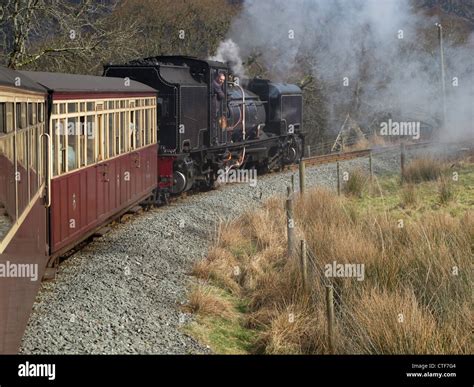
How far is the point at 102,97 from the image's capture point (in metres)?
9.99

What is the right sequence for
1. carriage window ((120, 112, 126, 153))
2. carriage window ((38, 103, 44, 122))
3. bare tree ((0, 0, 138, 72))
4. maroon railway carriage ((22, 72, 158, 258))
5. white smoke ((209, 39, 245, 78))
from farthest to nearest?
white smoke ((209, 39, 245, 78)) < bare tree ((0, 0, 138, 72)) < carriage window ((120, 112, 126, 153)) < maroon railway carriage ((22, 72, 158, 258)) < carriage window ((38, 103, 44, 122))

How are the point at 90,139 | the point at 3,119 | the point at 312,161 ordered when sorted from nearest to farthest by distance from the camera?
1. the point at 3,119
2. the point at 90,139
3. the point at 312,161

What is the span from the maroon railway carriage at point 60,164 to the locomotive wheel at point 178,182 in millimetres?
910

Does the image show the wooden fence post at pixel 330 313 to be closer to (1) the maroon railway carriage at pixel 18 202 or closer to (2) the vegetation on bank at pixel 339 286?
(2) the vegetation on bank at pixel 339 286

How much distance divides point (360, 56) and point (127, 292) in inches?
1217

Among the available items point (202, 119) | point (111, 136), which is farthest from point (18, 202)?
point (202, 119)

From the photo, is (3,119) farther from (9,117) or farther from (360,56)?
(360,56)

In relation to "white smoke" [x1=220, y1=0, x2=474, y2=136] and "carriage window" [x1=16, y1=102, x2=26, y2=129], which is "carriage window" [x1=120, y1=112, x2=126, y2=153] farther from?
"white smoke" [x1=220, y1=0, x2=474, y2=136]

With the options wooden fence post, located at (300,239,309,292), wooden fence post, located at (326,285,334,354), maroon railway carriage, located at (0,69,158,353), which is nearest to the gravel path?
maroon railway carriage, located at (0,69,158,353)

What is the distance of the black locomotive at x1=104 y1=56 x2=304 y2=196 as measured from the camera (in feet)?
48.8

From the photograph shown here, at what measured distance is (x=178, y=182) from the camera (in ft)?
50.5

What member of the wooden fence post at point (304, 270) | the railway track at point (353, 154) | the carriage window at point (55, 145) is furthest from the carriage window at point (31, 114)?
the railway track at point (353, 154)

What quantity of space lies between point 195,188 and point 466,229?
7.69 meters

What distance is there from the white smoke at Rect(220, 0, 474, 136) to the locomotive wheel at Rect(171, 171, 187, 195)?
13688mm
